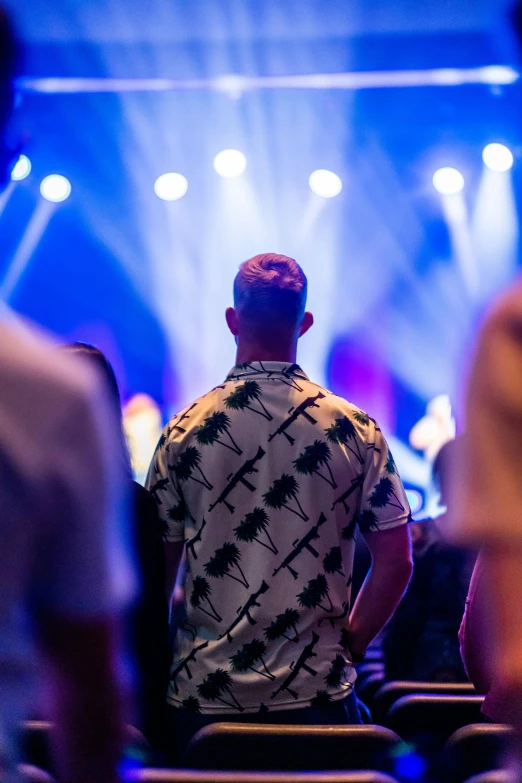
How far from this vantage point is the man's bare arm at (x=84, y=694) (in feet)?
2.42

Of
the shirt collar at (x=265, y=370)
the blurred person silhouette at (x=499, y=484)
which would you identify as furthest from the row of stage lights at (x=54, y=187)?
the blurred person silhouette at (x=499, y=484)

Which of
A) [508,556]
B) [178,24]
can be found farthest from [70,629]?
→ [178,24]

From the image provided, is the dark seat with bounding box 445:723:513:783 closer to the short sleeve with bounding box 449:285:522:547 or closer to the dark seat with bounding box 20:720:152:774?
the dark seat with bounding box 20:720:152:774

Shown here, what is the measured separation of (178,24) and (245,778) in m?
5.08

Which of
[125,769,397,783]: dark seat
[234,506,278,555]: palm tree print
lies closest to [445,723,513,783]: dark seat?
[125,769,397,783]: dark seat

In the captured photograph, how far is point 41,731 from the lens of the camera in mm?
1270

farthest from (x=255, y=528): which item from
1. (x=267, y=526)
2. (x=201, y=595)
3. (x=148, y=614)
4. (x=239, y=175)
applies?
(x=239, y=175)

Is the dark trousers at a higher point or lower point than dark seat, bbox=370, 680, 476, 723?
lower

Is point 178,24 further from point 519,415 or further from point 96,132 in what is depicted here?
point 519,415

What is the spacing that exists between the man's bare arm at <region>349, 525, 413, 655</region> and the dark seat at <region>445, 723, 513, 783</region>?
1.43 ft

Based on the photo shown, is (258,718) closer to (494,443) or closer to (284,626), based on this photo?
(284,626)

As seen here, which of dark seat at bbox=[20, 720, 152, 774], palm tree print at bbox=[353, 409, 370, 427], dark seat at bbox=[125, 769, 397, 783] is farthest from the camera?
palm tree print at bbox=[353, 409, 370, 427]

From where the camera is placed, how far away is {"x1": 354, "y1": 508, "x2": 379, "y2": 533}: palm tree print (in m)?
1.83

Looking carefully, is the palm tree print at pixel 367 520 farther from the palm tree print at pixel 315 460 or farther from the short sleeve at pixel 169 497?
the short sleeve at pixel 169 497
